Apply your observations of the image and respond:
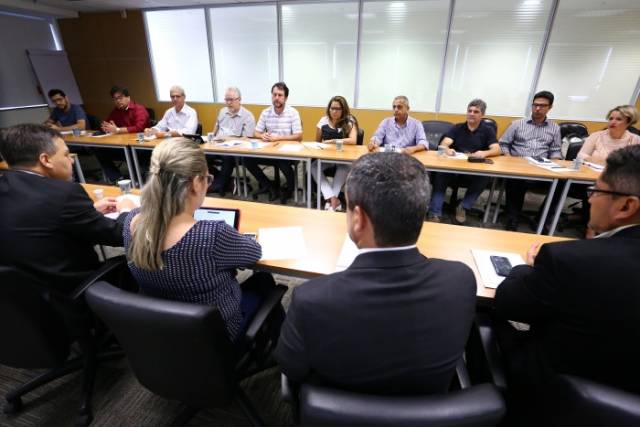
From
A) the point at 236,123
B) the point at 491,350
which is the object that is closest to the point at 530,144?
the point at 491,350

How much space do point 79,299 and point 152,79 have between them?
6501 millimetres

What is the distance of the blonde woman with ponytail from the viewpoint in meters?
1.01

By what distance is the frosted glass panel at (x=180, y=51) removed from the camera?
236 inches

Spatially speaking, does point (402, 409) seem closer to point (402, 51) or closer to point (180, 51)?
point (402, 51)

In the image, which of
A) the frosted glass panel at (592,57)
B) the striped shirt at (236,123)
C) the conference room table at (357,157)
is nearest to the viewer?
the conference room table at (357,157)

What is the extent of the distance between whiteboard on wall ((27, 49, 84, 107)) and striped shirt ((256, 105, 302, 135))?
5.60m

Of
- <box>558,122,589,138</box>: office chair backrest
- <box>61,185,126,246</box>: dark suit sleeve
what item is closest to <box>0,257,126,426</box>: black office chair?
<box>61,185,126,246</box>: dark suit sleeve

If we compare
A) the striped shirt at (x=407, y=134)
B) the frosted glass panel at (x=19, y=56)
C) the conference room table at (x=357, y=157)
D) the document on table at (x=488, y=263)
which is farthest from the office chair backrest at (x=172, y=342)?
the frosted glass panel at (x=19, y=56)

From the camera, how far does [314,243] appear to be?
61.8 inches

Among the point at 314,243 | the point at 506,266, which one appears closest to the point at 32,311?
the point at 314,243

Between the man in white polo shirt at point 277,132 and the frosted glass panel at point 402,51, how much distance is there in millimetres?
2134

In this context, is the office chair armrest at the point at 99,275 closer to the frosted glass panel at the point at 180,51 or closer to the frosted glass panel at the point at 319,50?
the frosted glass panel at the point at 319,50

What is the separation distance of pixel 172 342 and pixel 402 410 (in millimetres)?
675

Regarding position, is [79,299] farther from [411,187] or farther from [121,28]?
[121,28]
